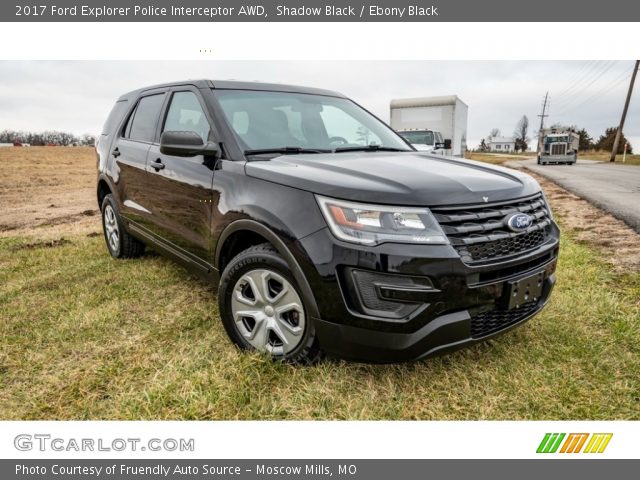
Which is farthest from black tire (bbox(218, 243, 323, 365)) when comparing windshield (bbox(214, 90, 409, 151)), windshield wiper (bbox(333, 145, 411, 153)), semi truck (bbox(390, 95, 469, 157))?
semi truck (bbox(390, 95, 469, 157))

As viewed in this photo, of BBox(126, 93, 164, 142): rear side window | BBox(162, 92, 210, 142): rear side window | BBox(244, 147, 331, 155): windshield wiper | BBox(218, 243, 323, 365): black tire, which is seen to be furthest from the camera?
BBox(126, 93, 164, 142): rear side window

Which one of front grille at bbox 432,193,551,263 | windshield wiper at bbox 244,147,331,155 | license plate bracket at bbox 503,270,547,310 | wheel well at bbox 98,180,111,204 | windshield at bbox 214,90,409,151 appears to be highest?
windshield at bbox 214,90,409,151

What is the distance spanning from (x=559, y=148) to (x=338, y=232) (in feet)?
101

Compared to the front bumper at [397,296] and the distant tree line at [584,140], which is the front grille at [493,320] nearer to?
the front bumper at [397,296]

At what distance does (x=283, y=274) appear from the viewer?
239 centimetres

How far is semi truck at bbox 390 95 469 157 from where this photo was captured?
16.2 meters

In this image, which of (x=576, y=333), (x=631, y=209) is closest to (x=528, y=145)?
(x=631, y=209)

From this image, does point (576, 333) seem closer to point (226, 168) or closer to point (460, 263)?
point (460, 263)

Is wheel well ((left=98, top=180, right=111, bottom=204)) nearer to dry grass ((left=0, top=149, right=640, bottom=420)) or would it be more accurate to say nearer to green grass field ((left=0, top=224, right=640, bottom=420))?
dry grass ((left=0, top=149, right=640, bottom=420))

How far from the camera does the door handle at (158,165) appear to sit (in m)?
3.49

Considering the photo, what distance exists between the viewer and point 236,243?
281cm

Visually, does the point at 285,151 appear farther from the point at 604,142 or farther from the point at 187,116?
the point at 604,142

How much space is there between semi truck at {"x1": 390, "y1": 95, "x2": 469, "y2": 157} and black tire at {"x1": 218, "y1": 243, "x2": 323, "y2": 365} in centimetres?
1387

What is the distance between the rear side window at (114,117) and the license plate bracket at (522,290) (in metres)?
4.09
